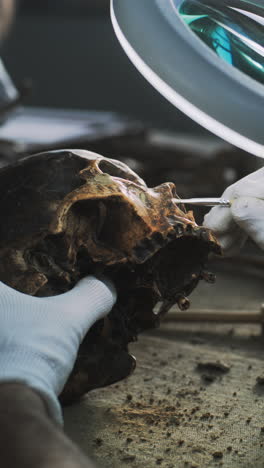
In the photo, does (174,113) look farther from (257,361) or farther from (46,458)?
(46,458)

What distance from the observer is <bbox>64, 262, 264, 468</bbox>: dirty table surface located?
106 centimetres

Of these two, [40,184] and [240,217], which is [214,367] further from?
[40,184]

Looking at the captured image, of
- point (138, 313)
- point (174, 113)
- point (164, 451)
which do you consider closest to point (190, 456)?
point (164, 451)

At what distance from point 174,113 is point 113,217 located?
363 cm

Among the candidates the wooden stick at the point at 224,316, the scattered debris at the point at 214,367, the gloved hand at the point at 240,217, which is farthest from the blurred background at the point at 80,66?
the gloved hand at the point at 240,217

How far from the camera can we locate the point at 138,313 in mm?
1205

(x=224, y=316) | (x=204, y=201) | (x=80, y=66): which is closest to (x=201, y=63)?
(x=204, y=201)

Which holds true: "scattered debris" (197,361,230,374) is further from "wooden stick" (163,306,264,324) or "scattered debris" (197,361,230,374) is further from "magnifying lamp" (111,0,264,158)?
"magnifying lamp" (111,0,264,158)

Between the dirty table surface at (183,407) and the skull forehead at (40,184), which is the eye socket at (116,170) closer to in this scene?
the skull forehead at (40,184)

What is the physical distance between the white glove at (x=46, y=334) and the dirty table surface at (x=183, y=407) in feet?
0.80

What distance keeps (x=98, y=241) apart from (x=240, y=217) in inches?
10.1

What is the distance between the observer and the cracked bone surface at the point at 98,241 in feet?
3.46

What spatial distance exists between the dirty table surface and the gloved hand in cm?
30

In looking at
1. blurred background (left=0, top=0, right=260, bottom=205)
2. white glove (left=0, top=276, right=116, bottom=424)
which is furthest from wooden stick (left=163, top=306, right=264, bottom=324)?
blurred background (left=0, top=0, right=260, bottom=205)
